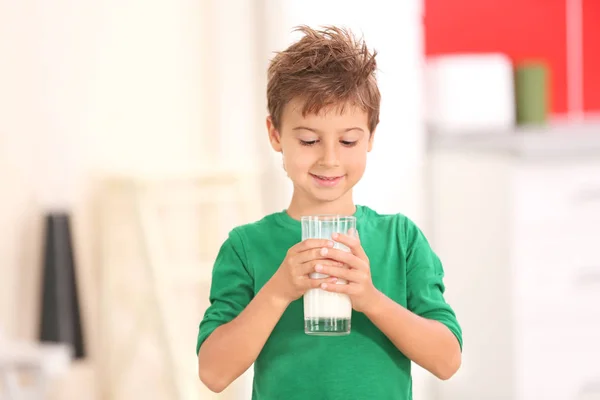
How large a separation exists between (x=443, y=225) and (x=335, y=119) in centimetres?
235

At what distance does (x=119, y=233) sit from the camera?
3.46 metres

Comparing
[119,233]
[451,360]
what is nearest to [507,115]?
[119,233]

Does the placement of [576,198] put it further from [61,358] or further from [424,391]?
[61,358]

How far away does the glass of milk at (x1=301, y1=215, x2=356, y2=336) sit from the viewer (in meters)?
1.17

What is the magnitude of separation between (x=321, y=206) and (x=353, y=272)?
14 cm

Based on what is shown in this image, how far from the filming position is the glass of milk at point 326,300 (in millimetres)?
1166

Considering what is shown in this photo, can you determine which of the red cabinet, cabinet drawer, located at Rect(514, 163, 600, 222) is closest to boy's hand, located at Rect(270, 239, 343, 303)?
cabinet drawer, located at Rect(514, 163, 600, 222)

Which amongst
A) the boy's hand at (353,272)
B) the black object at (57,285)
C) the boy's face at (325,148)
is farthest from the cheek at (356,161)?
the black object at (57,285)

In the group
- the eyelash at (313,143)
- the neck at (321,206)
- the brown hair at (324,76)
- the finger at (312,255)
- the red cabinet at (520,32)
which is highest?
the red cabinet at (520,32)

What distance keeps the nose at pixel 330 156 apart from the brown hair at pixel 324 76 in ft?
0.15

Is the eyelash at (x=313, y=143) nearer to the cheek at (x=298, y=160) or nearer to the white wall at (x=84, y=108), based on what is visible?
the cheek at (x=298, y=160)

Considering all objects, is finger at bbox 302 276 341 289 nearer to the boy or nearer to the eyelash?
the boy

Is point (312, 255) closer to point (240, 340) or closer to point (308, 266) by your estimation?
point (308, 266)

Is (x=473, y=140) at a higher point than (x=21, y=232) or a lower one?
higher
